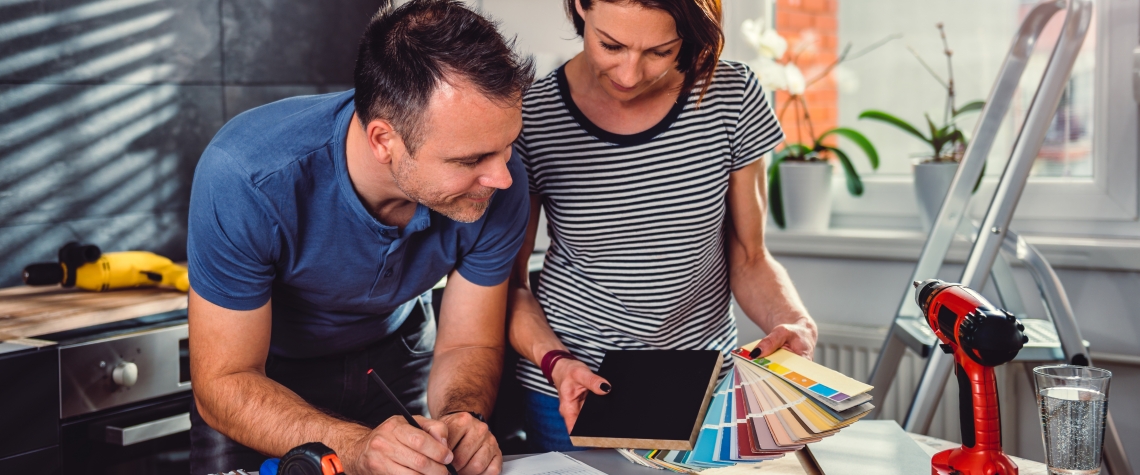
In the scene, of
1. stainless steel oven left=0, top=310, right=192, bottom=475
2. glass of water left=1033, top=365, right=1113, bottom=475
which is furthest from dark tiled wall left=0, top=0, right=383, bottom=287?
glass of water left=1033, top=365, right=1113, bottom=475

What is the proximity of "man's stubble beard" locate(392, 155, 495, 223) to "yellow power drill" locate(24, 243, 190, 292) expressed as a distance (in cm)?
99

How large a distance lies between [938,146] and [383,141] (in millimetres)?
1610

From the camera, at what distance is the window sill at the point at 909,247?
2.03 meters

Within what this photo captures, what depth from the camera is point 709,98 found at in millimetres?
1422

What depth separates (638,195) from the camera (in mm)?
1421

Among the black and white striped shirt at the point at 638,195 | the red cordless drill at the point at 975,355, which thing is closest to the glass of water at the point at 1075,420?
the red cordless drill at the point at 975,355

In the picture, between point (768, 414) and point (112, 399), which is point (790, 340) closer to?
point (768, 414)

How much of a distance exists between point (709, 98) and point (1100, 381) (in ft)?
→ 2.28

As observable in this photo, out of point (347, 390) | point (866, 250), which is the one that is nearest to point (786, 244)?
point (866, 250)

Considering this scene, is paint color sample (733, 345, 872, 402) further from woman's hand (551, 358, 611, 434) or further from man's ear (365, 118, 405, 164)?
man's ear (365, 118, 405, 164)

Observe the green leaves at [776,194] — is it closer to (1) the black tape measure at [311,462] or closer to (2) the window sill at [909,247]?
(2) the window sill at [909,247]

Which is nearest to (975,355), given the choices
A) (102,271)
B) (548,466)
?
(548,466)

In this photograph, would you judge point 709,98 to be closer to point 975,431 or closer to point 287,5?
point 975,431

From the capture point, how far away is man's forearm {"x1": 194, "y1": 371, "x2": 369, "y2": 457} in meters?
1.18
